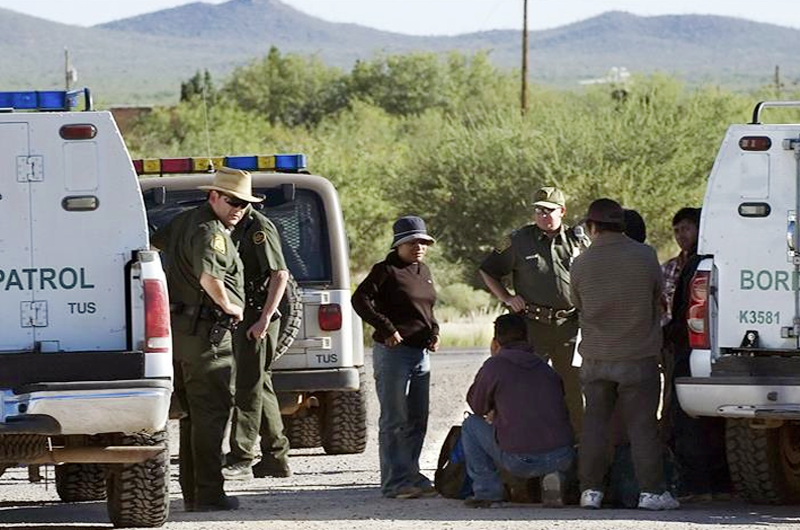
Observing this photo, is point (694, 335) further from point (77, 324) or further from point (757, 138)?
point (77, 324)

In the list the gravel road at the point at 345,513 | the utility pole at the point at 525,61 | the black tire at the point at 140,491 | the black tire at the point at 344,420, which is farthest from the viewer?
the utility pole at the point at 525,61

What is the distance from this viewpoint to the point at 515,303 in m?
11.7

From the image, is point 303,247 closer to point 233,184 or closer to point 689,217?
point 233,184

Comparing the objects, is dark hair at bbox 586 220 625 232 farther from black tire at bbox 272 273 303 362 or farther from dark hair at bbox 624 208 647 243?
black tire at bbox 272 273 303 362

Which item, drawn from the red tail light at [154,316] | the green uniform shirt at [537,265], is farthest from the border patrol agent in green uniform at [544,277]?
the red tail light at [154,316]

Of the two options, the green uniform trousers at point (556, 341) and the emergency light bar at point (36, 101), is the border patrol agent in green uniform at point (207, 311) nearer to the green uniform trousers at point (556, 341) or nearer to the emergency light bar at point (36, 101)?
the emergency light bar at point (36, 101)

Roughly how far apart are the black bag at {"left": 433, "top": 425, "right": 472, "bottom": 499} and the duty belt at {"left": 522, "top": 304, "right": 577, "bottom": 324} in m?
1.13

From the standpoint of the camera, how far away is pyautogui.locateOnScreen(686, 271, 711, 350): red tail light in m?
10.2

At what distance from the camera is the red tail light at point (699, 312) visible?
1020 centimetres

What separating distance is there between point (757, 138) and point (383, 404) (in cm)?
272

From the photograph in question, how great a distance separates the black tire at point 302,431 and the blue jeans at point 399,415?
9.11 ft

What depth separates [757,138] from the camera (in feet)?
33.3

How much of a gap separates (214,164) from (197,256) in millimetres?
3382

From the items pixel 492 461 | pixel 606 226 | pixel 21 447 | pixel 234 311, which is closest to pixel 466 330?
pixel 492 461
